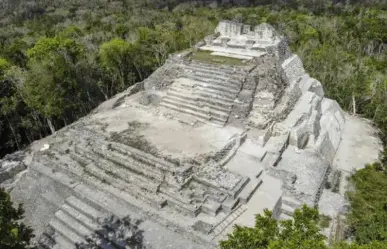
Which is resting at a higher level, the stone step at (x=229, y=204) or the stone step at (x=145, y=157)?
the stone step at (x=145, y=157)

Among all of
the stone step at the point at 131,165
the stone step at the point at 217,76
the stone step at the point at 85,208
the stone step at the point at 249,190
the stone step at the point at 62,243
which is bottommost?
the stone step at the point at 62,243

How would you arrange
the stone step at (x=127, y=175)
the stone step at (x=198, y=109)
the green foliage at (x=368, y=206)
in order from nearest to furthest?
the green foliage at (x=368, y=206), the stone step at (x=127, y=175), the stone step at (x=198, y=109)

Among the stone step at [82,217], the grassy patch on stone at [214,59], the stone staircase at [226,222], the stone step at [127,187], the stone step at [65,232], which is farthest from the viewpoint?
the grassy patch on stone at [214,59]

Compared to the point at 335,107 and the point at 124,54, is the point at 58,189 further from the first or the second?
the point at 335,107

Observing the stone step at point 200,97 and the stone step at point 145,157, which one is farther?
the stone step at point 200,97

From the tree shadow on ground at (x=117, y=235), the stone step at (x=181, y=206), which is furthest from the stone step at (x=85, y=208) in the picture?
the stone step at (x=181, y=206)

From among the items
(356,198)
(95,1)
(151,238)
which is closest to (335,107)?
(356,198)

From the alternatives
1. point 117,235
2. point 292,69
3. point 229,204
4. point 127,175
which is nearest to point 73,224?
point 117,235

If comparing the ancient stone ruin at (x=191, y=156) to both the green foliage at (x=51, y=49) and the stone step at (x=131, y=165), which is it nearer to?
the stone step at (x=131, y=165)
